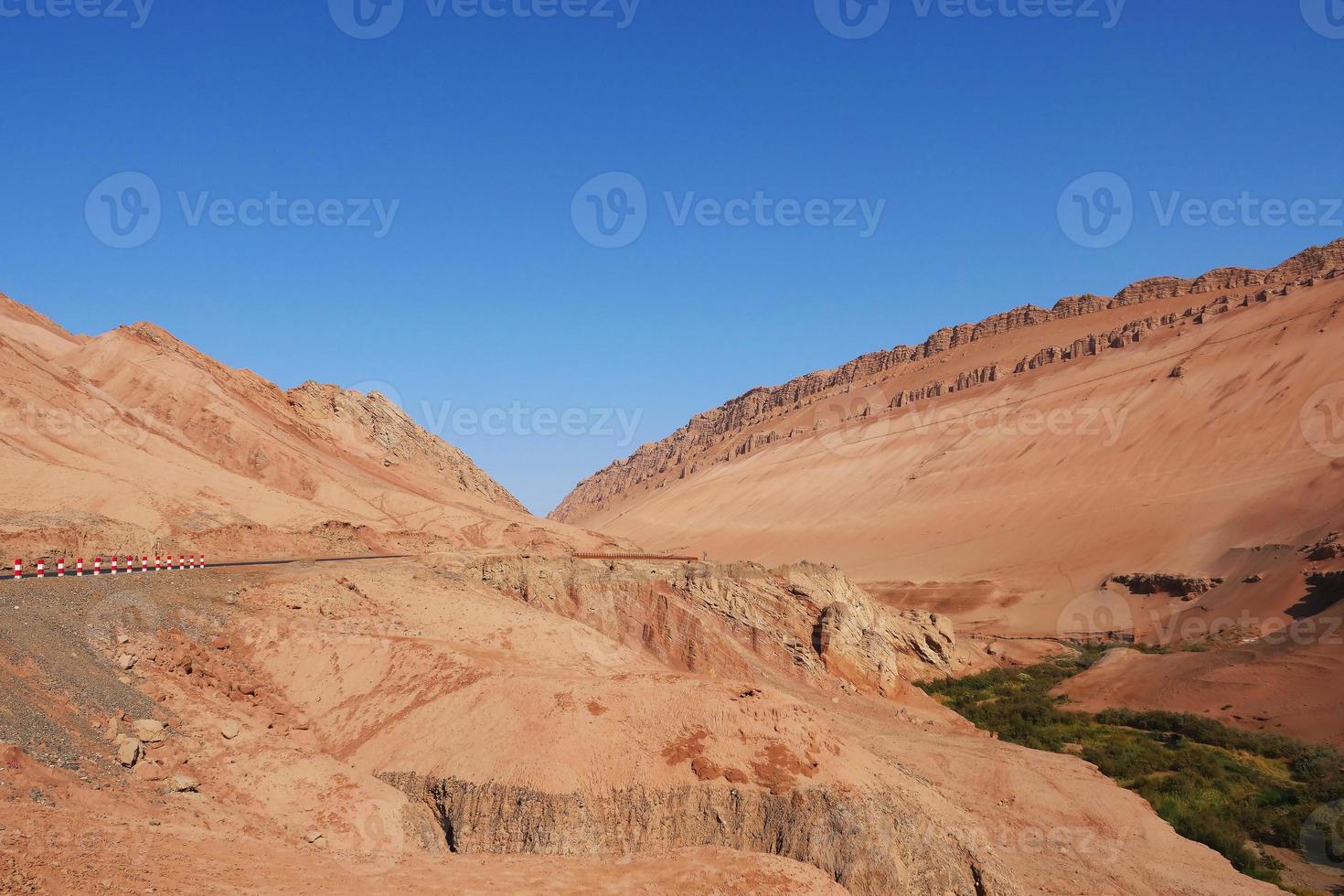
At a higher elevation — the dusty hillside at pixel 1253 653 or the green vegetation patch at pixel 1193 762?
the dusty hillside at pixel 1253 653

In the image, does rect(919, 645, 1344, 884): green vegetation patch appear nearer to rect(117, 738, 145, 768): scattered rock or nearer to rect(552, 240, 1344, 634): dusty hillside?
rect(552, 240, 1344, 634): dusty hillside

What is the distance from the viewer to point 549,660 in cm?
1642

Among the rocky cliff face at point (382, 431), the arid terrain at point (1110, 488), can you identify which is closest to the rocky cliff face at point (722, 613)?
the arid terrain at point (1110, 488)

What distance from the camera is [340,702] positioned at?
13484 millimetres

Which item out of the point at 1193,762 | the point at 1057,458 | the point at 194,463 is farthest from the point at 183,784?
the point at 1057,458

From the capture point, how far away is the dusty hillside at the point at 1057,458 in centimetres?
4641

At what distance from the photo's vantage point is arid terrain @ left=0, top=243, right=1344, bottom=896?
1031 cm

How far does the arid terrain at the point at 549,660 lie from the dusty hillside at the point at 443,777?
0.05 m

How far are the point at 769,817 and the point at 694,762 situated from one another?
3.75 feet

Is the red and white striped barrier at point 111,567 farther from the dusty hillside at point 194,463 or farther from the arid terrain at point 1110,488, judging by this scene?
the arid terrain at point 1110,488

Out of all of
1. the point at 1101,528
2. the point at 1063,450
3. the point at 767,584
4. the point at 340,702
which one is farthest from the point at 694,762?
the point at 1063,450

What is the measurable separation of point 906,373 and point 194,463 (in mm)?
94348

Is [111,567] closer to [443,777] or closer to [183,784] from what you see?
[183,784]

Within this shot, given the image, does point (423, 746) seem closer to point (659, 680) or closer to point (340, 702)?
point (340, 702)
